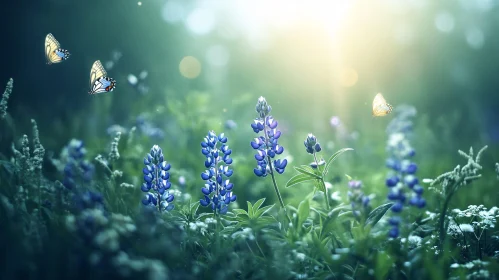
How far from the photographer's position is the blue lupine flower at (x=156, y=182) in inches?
112

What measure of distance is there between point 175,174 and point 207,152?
1572mm

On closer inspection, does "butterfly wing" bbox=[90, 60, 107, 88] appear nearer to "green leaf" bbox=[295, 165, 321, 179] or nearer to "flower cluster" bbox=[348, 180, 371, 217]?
"green leaf" bbox=[295, 165, 321, 179]

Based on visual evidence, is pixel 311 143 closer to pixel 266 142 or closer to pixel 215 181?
pixel 266 142

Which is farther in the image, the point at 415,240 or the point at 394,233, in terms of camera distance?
the point at 415,240

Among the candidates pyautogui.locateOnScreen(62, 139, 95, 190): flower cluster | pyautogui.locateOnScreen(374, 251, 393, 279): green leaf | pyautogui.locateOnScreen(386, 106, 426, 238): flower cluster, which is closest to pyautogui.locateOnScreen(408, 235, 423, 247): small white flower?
pyautogui.locateOnScreen(386, 106, 426, 238): flower cluster

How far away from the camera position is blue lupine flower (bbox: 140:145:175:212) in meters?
2.85

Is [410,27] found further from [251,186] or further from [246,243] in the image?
[246,243]

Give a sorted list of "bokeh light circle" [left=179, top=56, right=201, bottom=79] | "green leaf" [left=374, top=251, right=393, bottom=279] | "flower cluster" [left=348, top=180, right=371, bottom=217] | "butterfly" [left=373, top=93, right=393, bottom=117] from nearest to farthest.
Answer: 1. "green leaf" [left=374, top=251, right=393, bottom=279]
2. "flower cluster" [left=348, top=180, right=371, bottom=217]
3. "butterfly" [left=373, top=93, right=393, bottom=117]
4. "bokeh light circle" [left=179, top=56, right=201, bottom=79]

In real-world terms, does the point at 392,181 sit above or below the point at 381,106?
below

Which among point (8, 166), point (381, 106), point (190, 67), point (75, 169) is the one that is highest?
point (190, 67)

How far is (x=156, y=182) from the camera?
9.52 ft

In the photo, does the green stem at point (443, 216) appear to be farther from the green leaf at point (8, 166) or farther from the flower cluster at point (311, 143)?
the green leaf at point (8, 166)

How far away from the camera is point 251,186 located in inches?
198

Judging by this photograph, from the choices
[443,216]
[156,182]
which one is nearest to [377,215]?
[443,216]
